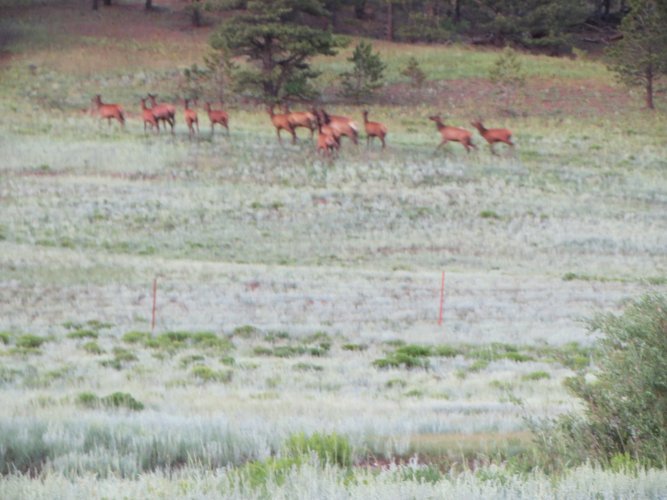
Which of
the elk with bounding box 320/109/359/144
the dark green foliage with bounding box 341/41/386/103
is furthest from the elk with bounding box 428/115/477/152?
the dark green foliage with bounding box 341/41/386/103

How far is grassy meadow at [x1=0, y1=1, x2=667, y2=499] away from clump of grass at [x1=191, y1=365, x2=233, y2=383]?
0.22 feet

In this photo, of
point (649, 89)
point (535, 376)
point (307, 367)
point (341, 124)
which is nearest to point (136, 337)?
point (307, 367)

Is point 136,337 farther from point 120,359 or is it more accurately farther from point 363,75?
point 363,75

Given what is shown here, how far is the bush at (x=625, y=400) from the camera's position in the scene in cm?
670

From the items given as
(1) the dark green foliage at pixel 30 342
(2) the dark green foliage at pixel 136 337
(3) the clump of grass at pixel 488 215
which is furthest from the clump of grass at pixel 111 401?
(3) the clump of grass at pixel 488 215

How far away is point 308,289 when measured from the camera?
21.3m

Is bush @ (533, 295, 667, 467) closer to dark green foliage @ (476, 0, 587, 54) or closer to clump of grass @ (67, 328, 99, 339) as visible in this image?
clump of grass @ (67, 328, 99, 339)

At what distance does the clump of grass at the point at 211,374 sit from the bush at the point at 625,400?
599 centimetres

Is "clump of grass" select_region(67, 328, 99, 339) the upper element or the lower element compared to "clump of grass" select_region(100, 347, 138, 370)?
lower

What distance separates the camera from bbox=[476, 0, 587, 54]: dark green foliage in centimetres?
7394

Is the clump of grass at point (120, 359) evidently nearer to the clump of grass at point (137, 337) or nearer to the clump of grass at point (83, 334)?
the clump of grass at point (137, 337)

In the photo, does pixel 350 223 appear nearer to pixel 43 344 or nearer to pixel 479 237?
pixel 479 237

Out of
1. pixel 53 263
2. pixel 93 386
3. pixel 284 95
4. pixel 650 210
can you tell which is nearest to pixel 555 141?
pixel 650 210

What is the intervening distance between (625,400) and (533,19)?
70290 mm
